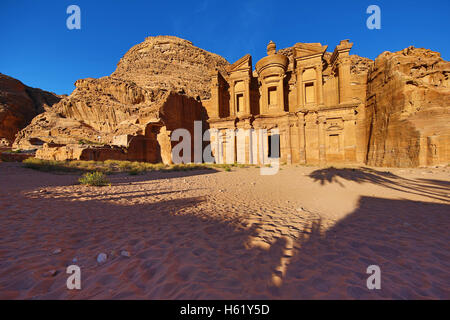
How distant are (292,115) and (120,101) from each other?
26.4m

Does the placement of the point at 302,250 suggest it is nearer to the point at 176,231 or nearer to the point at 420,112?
the point at 176,231

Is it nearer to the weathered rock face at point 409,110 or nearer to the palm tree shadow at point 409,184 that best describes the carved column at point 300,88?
the weathered rock face at point 409,110

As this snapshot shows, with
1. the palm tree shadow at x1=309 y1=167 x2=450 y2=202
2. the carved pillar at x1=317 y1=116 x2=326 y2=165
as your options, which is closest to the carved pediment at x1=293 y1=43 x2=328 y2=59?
the carved pillar at x1=317 y1=116 x2=326 y2=165

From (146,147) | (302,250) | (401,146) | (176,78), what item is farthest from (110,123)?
(401,146)

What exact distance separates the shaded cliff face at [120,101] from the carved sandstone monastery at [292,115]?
0.52 feet

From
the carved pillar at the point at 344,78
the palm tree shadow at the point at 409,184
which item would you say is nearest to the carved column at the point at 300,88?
the carved pillar at the point at 344,78

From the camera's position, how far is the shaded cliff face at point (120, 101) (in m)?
20.6

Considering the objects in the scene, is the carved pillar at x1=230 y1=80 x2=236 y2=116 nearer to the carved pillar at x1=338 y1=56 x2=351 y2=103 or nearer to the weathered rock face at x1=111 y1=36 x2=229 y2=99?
the carved pillar at x1=338 y1=56 x2=351 y2=103

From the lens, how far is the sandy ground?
4.72 feet

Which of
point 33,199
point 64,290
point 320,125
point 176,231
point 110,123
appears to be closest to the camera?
point 64,290

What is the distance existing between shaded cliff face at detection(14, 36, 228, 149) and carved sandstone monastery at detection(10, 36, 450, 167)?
16cm

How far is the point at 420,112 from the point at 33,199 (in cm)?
2186

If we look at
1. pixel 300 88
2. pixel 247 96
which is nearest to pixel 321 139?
pixel 300 88

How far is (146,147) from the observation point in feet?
64.2
